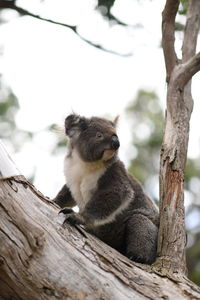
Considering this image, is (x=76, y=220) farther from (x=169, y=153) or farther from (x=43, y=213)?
(x=169, y=153)

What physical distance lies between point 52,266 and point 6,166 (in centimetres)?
87

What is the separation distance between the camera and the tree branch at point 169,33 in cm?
554

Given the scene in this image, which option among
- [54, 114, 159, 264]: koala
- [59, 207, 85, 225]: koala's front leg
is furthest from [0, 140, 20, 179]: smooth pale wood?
[54, 114, 159, 264]: koala

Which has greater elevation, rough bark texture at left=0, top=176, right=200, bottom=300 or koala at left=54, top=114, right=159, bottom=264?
koala at left=54, top=114, right=159, bottom=264

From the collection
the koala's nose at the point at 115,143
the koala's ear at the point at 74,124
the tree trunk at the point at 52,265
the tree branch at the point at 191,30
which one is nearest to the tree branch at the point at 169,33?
the tree branch at the point at 191,30

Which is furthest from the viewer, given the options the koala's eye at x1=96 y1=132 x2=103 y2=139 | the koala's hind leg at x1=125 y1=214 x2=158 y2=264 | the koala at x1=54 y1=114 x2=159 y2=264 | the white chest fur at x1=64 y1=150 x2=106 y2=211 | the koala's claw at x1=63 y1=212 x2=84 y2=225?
the koala's eye at x1=96 y1=132 x2=103 y2=139

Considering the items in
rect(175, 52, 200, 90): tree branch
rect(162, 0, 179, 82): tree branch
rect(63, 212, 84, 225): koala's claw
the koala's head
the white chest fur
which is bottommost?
rect(63, 212, 84, 225): koala's claw

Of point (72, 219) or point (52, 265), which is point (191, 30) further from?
point (52, 265)

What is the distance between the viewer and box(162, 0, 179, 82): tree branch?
554 cm

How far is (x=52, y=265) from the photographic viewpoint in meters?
3.66

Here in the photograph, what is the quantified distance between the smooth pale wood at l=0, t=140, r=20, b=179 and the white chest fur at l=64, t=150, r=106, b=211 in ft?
4.82

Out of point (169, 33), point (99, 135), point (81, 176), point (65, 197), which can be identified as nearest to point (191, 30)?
point (169, 33)

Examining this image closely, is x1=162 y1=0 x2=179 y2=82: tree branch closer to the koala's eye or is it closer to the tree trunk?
the koala's eye

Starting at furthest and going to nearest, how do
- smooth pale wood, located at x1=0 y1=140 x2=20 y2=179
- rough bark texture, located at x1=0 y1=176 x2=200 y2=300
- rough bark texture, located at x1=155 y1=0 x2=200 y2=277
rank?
rough bark texture, located at x1=155 y1=0 x2=200 y2=277, smooth pale wood, located at x1=0 y1=140 x2=20 y2=179, rough bark texture, located at x1=0 y1=176 x2=200 y2=300
